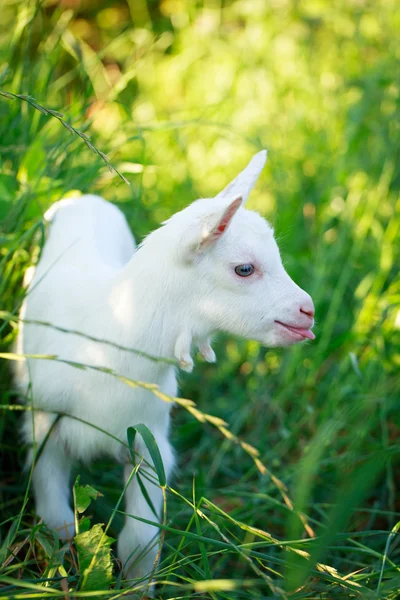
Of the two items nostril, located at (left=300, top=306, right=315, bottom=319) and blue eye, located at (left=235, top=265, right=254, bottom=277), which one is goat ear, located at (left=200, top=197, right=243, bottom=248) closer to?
blue eye, located at (left=235, top=265, right=254, bottom=277)

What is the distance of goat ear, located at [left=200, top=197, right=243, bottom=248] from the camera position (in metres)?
1.42

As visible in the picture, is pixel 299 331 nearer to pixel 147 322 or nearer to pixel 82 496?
pixel 147 322

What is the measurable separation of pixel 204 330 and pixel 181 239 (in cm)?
23

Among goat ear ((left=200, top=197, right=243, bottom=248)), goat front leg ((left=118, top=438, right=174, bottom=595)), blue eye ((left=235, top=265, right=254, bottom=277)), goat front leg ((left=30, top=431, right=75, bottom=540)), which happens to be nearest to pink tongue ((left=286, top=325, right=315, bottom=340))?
blue eye ((left=235, top=265, right=254, bottom=277))

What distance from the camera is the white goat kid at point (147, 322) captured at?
1557 mm

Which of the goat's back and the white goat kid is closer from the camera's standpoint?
the white goat kid

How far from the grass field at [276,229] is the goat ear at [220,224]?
0.28m

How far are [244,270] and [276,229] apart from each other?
1.65m

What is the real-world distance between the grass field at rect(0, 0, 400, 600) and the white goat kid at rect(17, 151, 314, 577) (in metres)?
0.13

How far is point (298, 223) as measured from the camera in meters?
3.37

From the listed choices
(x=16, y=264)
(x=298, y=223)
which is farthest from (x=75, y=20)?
(x=16, y=264)

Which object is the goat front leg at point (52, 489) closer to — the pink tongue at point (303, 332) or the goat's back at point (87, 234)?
the goat's back at point (87, 234)

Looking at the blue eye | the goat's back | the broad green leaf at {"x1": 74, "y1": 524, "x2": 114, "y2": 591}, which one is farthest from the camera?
the goat's back

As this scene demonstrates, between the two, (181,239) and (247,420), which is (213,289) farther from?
(247,420)
